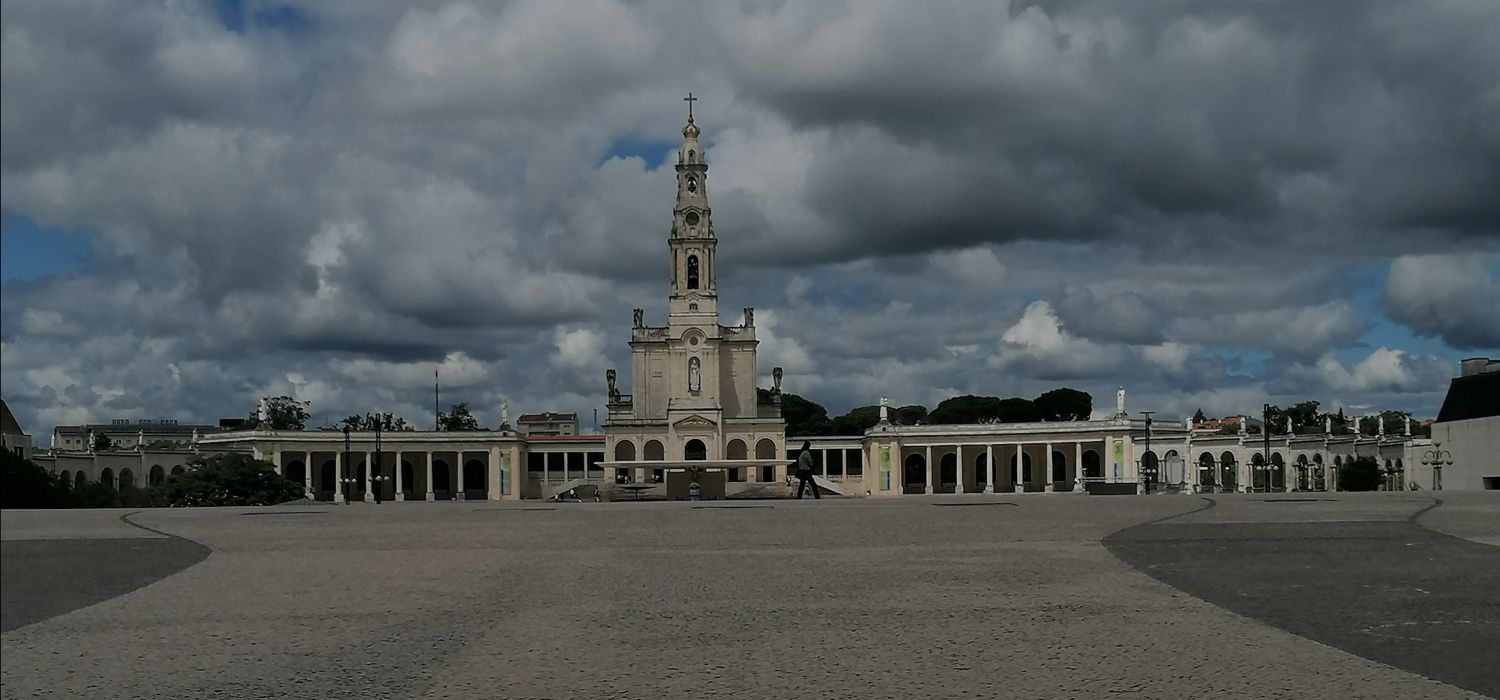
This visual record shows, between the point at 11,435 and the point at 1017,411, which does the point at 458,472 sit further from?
the point at 11,435

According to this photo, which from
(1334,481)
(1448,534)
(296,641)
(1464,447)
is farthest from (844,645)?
(1334,481)

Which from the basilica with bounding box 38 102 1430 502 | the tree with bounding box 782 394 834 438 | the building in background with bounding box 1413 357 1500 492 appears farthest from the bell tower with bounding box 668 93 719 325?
the building in background with bounding box 1413 357 1500 492

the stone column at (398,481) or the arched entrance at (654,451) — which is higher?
the arched entrance at (654,451)

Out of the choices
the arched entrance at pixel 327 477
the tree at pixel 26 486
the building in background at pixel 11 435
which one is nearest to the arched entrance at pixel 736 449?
the arched entrance at pixel 327 477

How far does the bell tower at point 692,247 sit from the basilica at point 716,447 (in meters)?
0.14

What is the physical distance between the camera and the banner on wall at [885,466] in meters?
118

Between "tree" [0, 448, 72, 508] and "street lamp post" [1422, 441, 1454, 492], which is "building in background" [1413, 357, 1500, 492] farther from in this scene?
"tree" [0, 448, 72, 508]

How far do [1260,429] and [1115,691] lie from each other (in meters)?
149

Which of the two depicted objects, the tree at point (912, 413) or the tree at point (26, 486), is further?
the tree at point (912, 413)

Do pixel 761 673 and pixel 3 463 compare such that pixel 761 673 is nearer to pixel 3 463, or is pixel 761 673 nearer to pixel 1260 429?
pixel 3 463

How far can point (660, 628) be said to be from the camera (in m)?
13.7

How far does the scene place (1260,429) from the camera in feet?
494

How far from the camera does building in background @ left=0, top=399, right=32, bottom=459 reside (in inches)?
209

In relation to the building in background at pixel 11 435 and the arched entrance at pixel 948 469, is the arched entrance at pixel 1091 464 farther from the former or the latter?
the building in background at pixel 11 435
